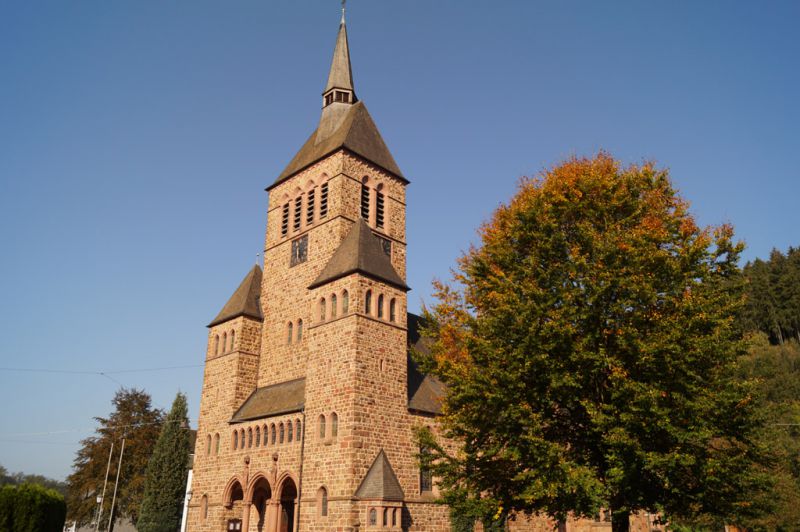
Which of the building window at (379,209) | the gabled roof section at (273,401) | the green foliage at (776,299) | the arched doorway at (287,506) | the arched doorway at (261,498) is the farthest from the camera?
the green foliage at (776,299)

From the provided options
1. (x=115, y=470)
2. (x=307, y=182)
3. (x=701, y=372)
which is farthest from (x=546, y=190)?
(x=115, y=470)

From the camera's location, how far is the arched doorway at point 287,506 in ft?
91.2

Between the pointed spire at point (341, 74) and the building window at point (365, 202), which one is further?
the pointed spire at point (341, 74)

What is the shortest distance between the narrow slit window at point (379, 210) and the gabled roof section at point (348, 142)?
73.7 inches

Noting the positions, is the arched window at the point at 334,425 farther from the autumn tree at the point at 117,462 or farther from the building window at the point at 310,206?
the autumn tree at the point at 117,462

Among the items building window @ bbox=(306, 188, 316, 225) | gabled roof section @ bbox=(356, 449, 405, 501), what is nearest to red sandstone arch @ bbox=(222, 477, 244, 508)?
gabled roof section @ bbox=(356, 449, 405, 501)

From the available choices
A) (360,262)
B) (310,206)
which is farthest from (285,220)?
(360,262)

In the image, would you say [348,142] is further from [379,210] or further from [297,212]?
A: [297,212]

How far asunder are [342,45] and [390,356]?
26.1m

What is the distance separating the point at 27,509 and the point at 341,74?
110 ft

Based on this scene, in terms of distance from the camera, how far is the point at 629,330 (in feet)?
47.6

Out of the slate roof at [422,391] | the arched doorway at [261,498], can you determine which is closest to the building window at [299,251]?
the slate roof at [422,391]

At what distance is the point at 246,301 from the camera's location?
112 ft

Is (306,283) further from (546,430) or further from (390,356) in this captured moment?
(546,430)
